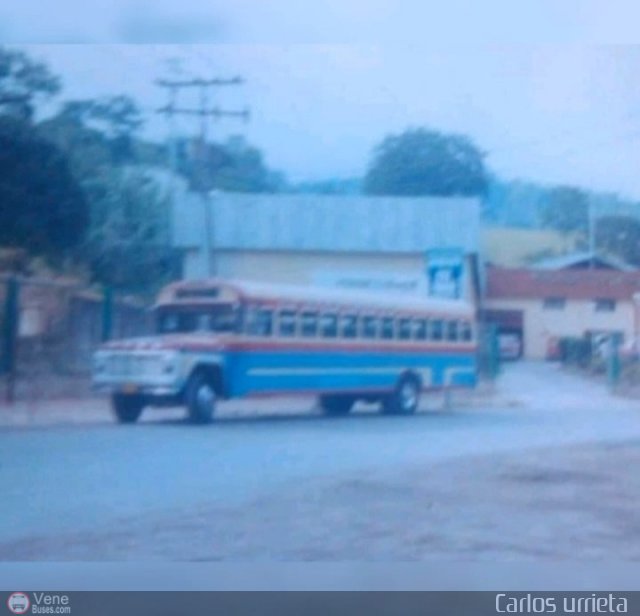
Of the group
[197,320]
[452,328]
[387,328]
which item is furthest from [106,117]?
[452,328]

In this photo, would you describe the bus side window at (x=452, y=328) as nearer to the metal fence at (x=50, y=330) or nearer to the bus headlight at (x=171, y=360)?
the bus headlight at (x=171, y=360)

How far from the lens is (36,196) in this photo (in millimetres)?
6586

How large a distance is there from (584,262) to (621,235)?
0.22 metres

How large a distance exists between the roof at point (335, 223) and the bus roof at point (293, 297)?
186mm

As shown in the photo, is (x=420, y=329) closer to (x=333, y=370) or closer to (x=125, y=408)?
(x=333, y=370)

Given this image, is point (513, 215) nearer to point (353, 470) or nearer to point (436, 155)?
point (436, 155)

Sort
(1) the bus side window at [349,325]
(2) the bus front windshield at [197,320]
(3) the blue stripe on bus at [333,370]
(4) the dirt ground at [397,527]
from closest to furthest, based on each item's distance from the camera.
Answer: (4) the dirt ground at [397,527]
(2) the bus front windshield at [197,320]
(3) the blue stripe on bus at [333,370]
(1) the bus side window at [349,325]

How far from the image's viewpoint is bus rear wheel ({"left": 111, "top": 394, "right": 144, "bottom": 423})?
6633mm

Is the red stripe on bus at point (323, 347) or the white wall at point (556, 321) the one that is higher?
the white wall at point (556, 321)

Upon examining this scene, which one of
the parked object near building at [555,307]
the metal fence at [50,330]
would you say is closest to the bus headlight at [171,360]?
the metal fence at [50,330]

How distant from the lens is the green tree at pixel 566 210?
21.7 feet
